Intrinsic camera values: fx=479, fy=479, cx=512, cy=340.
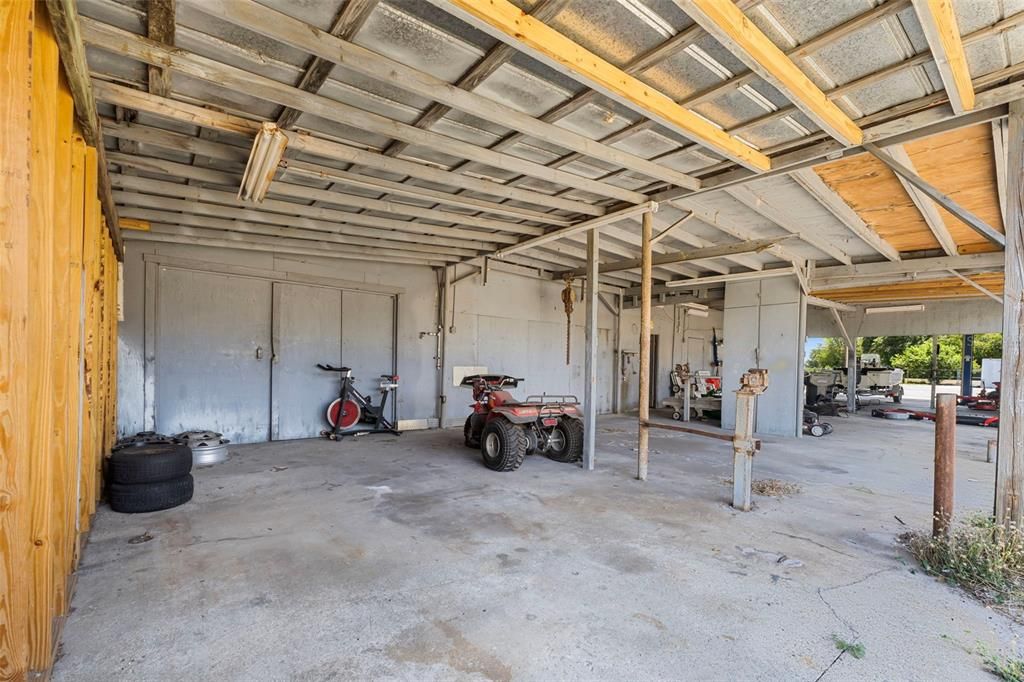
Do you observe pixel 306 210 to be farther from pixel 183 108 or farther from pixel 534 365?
pixel 534 365

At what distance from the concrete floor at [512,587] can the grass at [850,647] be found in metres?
0.03

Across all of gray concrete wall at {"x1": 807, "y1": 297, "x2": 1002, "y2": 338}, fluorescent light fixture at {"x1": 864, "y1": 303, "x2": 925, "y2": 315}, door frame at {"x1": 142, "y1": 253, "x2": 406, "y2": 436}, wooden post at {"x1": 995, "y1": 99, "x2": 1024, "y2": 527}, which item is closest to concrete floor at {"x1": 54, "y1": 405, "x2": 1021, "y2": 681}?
wooden post at {"x1": 995, "y1": 99, "x2": 1024, "y2": 527}

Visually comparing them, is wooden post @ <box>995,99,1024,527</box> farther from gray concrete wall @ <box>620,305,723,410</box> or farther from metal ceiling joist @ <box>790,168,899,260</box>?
gray concrete wall @ <box>620,305,723,410</box>

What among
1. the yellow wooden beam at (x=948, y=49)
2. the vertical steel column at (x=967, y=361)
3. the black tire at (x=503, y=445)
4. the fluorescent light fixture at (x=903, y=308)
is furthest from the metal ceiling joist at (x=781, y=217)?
the vertical steel column at (x=967, y=361)

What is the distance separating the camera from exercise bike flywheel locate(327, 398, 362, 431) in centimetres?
673

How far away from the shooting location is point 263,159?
3.30 m

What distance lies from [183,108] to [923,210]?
6414 mm

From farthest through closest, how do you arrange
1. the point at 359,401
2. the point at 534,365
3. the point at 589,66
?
1. the point at 534,365
2. the point at 359,401
3. the point at 589,66

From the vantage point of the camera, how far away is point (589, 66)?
8.09ft

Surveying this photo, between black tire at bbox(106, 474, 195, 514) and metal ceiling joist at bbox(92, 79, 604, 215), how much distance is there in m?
2.62

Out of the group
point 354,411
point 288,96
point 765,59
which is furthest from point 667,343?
point 288,96

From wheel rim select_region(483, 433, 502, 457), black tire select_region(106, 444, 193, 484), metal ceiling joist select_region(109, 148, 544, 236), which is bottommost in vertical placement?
wheel rim select_region(483, 433, 502, 457)

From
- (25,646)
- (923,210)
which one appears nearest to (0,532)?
(25,646)

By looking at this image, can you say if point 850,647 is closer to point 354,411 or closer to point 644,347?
point 644,347
